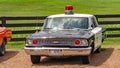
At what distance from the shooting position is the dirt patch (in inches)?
483

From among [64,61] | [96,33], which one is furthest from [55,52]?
[96,33]

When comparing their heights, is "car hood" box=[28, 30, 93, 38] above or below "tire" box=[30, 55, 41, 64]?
above

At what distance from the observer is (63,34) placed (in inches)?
495

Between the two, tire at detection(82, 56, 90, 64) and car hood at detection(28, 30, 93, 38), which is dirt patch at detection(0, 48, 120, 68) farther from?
car hood at detection(28, 30, 93, 38)

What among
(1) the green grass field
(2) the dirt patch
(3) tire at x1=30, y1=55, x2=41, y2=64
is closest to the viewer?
(2) the dirt patch

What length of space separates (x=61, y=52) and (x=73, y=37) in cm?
55

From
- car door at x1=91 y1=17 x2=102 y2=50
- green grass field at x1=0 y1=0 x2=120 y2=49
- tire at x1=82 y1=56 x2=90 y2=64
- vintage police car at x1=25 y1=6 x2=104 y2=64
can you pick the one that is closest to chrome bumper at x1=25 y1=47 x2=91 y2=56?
vintage police car at x1=25 y1=6 x2=104 y2=64

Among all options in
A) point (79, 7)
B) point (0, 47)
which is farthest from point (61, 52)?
point (79, 7)

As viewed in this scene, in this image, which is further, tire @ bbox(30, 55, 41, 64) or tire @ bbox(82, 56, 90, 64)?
tire @ bbox(30, 55, 41, 64)

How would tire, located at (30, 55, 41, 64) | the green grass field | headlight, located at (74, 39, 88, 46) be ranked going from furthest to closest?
1. the green grass field
2. tire, located at (30, 55, 41, 64)
3. headlight, located at (74, 39, 88, 46)

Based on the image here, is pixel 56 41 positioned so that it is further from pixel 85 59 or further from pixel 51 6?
pixel 51 6

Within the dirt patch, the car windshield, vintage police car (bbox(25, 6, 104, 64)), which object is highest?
the car windshield

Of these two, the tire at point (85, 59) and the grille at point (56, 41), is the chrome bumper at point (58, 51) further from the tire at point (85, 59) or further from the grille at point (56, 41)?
the tire at point (85, 59)

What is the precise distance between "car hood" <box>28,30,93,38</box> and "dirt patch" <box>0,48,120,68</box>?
82 cm
